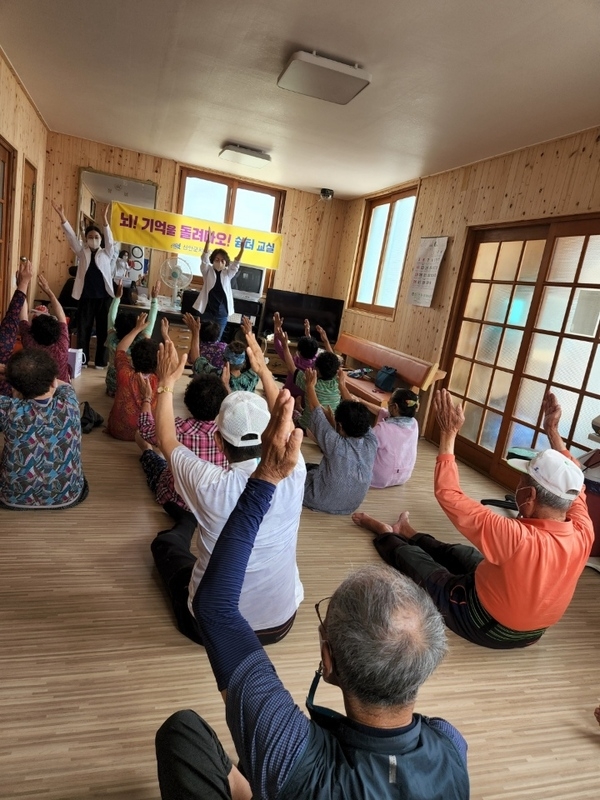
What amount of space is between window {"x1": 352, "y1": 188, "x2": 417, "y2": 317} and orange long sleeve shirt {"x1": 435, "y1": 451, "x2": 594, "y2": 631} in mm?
4493

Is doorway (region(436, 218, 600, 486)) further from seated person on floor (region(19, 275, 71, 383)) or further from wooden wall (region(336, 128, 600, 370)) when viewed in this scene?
seated person on floor (region(19, 275, 71, 383))

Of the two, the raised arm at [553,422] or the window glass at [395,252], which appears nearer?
the raised arm at [553,422]

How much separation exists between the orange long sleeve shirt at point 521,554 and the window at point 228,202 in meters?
5.86

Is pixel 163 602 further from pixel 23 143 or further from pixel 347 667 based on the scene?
pixel 23 143

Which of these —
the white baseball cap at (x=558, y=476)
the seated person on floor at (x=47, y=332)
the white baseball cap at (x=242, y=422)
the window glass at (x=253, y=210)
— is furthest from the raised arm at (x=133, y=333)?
the window glass at (x=253, y=210)

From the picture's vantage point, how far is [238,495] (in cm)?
149

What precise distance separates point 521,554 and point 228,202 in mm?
6647

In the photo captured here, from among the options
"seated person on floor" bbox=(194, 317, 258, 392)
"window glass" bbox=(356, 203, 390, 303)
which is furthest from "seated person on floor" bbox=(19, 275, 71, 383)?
"window glass" bbox=(356, 203, 390, 303)

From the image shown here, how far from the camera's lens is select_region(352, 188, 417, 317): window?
609 cm

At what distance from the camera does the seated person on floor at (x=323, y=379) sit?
3771 millimetres

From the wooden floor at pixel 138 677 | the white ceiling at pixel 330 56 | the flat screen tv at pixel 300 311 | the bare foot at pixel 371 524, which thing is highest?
the white ceiling at pixel 330 56

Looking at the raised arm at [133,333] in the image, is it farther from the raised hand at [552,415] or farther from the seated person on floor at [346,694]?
the seated person on floor at [346,694]

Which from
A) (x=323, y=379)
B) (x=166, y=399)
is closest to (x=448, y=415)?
(x=166, y=399)

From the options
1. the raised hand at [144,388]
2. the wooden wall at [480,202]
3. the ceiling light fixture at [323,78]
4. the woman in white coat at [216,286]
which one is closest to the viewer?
the raised hand at [144,388]
